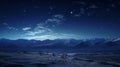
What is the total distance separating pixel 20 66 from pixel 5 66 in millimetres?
5141

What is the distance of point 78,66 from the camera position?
6431 centimetres

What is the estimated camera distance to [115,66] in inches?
2589

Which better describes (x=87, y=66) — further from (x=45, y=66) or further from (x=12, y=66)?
(x=12, y=66)

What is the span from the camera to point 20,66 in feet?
219

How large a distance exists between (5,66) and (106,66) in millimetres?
31946

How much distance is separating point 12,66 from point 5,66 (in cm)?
273

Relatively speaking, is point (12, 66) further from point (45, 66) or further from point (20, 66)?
point (45, 66)

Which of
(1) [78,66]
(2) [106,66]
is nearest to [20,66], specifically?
(1) [78,66]

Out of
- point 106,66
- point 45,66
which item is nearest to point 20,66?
point 45,66

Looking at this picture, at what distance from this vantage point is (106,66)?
216 ft

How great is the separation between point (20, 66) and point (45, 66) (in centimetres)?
812

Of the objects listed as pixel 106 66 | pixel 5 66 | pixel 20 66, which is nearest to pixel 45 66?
Result: pixel 20 66

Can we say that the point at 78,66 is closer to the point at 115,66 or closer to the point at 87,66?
the point at 87,66

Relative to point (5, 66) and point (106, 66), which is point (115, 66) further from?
point (5, 66)
